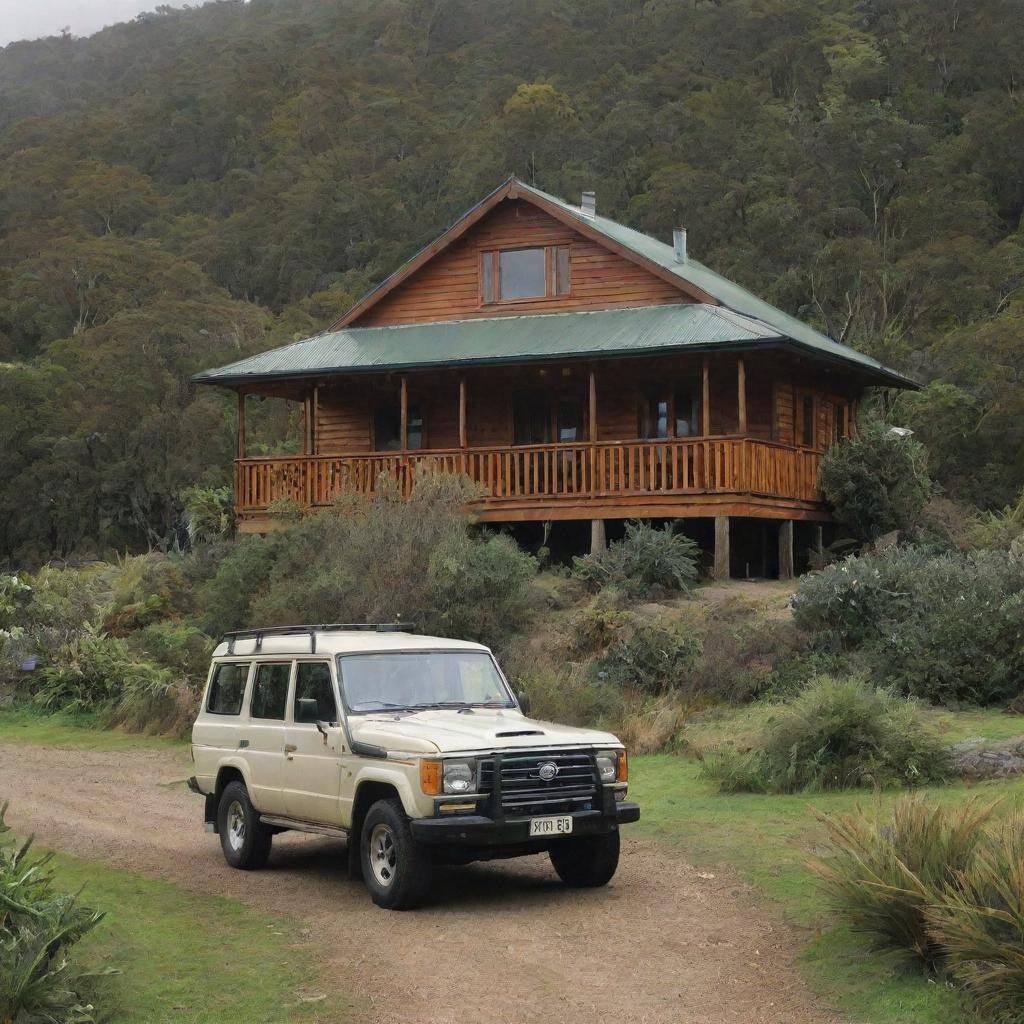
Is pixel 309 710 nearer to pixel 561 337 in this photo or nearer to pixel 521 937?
pixel 521 937

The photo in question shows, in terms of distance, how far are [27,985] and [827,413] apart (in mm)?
25557

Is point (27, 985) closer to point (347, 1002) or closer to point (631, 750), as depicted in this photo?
point (347, 1002)

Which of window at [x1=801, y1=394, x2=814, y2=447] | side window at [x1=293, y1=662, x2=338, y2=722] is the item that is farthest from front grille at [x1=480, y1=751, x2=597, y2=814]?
window at [x1=801, y1=394, x2=814, y2=447]

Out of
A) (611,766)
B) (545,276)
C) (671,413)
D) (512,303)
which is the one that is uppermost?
(545,276)

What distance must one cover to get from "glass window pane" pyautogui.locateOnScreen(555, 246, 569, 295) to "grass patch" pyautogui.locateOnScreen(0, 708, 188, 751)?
1220cm

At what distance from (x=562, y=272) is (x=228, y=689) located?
17882mm

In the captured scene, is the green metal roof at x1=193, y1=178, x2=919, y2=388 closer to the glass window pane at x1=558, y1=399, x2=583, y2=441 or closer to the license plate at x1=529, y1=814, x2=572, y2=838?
the glass window pane at x1=558, y1=399, x2=583, y2=441

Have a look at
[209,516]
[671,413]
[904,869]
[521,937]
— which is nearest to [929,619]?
[521,937]

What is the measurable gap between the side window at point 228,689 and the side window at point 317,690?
0.90m

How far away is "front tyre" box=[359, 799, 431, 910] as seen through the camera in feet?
30.6

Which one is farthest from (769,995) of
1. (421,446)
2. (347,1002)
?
(421,446)

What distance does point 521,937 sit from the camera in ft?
28.8

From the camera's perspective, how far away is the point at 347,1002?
758 cm

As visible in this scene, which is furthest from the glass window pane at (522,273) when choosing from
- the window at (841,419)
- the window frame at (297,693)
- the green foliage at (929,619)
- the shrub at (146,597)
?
the window frame at (297,693)
